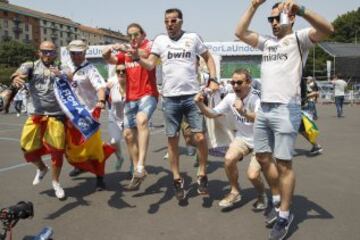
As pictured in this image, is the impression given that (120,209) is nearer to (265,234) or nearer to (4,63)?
(265,234)

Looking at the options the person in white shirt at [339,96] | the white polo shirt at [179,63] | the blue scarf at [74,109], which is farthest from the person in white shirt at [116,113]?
the person in white shirt at [339,96]

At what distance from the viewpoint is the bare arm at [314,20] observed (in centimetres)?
376

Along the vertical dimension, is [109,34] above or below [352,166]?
above

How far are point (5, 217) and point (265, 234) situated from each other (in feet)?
7.59

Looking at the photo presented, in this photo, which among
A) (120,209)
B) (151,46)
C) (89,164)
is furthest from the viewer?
(89,164)

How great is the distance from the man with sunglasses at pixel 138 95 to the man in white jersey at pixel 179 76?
33cm

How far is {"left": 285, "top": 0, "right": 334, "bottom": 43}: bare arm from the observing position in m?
3.76

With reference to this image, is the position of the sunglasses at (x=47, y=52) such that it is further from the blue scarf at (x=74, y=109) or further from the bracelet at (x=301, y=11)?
the bracelet at (x=301, y=11)

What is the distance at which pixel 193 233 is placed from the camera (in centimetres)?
413

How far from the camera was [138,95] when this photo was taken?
230 inches

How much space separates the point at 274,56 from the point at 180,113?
1.53m

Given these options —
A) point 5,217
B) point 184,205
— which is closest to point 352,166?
point 184,205

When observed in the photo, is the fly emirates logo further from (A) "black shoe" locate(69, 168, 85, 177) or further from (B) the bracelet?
(A) "black shoe" locate(69, 168, 85, 177)

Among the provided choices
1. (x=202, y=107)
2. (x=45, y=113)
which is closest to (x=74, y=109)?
(x=45, y=113)
